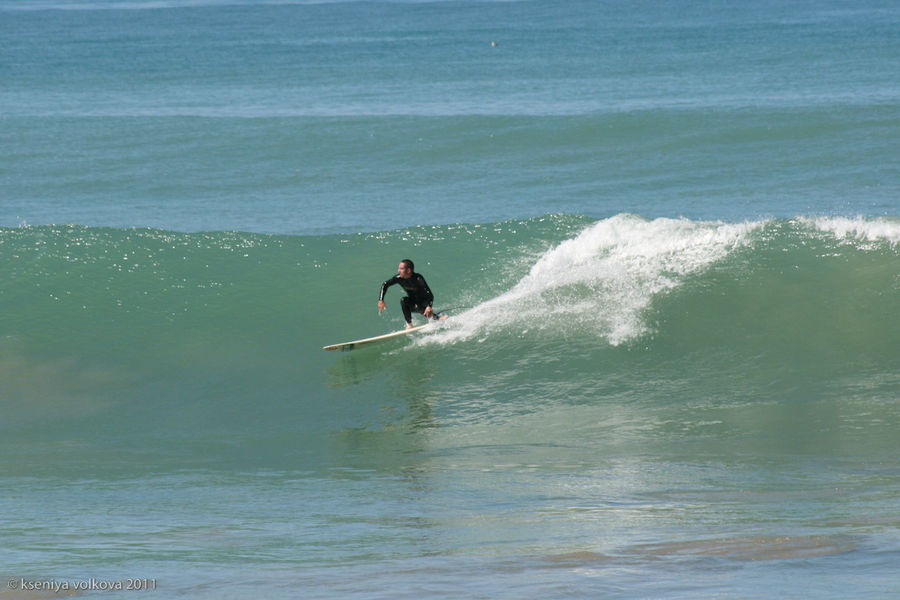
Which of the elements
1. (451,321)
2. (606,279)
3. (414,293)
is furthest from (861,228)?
(414,293)

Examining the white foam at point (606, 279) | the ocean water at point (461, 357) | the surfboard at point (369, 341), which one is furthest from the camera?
the white foam at point (606, 279)

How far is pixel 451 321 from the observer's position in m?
12.8

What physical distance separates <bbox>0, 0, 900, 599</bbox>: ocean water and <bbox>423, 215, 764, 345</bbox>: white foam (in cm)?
5

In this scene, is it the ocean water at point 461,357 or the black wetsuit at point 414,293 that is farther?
the black wetsuit at point 414,293

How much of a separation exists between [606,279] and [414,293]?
9.36 feet

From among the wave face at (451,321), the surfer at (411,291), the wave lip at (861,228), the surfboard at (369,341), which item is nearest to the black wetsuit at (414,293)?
the surfer at (411,291)

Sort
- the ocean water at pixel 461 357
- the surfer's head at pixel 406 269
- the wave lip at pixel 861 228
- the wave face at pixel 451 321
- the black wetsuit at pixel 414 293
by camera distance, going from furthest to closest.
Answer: the wave lip at pixel 861 228 → the black wetsuit at pixel 414 293 → the surfer's head at pixel 406 269 → the wave face at pixel 451 321 → the ocean water at pixel 461 357

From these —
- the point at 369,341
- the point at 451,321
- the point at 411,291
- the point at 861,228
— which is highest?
the point at 861,228

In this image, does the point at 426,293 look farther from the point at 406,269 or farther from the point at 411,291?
the point at 406,269

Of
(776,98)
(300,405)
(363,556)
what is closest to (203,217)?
(300,405)

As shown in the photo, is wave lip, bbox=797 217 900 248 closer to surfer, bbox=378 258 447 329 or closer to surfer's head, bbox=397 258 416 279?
surfer, bbox=378 258 447 329

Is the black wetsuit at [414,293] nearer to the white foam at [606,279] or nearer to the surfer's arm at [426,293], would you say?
the surfer's arm at [426,293]

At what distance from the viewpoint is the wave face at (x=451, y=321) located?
10.9 m

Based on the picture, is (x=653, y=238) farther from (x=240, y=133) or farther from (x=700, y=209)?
(x=240, y=133)
